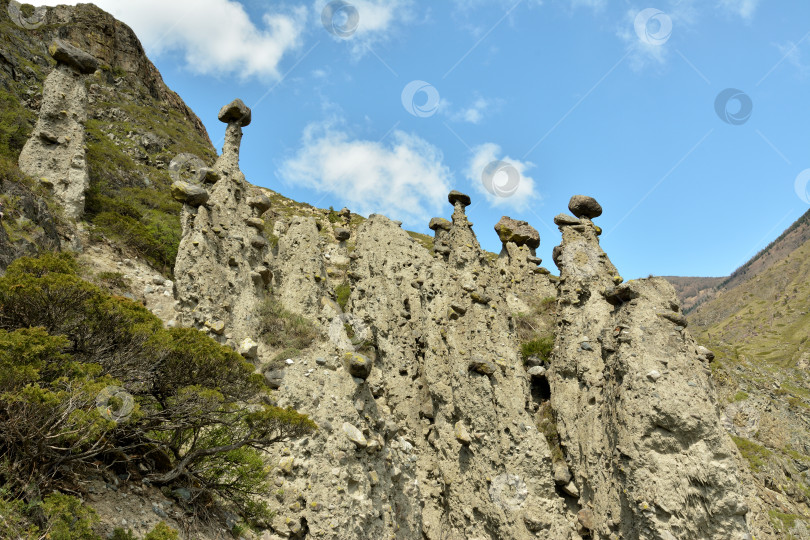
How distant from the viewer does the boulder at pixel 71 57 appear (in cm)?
1803

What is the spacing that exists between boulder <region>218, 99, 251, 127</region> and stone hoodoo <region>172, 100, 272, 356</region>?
112cm

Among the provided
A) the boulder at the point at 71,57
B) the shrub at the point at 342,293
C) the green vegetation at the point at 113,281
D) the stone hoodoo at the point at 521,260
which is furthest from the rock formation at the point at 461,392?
the boulder at the point at 71,57

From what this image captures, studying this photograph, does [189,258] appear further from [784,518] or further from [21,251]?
[784,518]

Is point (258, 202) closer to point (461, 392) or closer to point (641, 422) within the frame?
point (461, 392)

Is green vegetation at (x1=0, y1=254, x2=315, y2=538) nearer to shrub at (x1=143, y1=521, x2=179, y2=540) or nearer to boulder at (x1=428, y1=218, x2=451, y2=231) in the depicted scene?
shrub at (x1=143, y1=521, x2=179, y2=540)

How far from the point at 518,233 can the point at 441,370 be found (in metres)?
15.1

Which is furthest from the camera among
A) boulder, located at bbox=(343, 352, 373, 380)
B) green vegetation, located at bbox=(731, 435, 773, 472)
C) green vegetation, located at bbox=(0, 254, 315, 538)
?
green vegetation, located at bbox=(731, 435, 773, 472)

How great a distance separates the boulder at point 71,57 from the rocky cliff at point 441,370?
0.13m

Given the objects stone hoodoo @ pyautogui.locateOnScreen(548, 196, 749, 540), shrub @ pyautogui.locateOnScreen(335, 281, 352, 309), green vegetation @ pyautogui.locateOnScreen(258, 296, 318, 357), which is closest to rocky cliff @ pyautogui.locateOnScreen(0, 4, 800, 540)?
stone hoodoo @ pyautogui.locateOnScreen(548, 196, 749, 540)

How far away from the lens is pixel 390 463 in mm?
10391

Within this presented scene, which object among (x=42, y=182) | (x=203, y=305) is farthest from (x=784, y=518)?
(x=42, y=182)

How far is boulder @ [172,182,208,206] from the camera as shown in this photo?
13141mm

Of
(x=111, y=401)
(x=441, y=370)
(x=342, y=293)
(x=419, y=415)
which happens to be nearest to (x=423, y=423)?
(x=419, y=415)

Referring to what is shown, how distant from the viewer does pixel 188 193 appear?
520 inches
